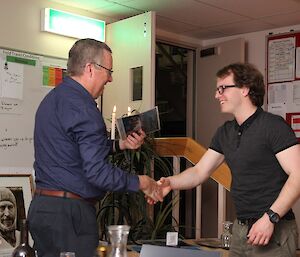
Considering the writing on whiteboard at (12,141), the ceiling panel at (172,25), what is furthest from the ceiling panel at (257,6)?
the writing on whiteboard at (12,141)

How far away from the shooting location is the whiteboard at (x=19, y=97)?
3.73 m

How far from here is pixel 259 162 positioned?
2.25m

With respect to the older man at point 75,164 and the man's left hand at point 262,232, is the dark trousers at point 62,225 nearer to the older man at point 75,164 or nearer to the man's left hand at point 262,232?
the older man at point 75,164

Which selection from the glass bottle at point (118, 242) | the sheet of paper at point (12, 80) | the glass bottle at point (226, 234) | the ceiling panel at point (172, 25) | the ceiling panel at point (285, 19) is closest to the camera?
the glass bottle at point (118, 242)

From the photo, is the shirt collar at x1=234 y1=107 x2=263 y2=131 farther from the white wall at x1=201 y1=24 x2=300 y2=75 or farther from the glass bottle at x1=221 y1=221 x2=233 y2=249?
the white wall at x1=201 y1=24 x2=300 y2=75

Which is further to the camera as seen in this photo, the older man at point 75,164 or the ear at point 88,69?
the ear at point 88,69

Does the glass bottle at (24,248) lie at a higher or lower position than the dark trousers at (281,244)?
higher

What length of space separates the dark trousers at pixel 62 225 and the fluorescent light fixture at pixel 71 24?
1.98m

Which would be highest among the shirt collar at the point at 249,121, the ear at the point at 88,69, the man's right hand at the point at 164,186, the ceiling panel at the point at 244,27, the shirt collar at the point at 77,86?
the ceiling panel at the point at 244,27

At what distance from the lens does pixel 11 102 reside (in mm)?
3775

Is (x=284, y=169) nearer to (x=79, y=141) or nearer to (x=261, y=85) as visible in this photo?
(x=261, y=85)

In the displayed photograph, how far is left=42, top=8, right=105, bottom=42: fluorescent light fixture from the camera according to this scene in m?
3.97

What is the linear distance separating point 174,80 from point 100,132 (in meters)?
3.69

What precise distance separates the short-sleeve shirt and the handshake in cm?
37
